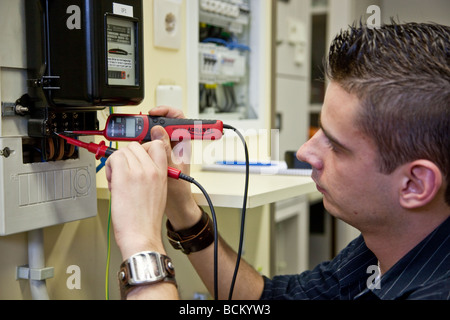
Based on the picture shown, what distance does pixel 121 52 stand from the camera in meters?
0.90

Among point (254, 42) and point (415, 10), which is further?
point (254, 42)

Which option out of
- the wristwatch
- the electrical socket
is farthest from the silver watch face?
the electrical socket

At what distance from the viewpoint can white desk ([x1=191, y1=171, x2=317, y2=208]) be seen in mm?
977

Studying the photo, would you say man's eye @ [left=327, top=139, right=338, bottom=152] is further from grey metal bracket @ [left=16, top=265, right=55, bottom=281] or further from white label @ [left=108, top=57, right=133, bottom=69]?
grey metal bracket @ [left=16, top=265, right=55, bottom=281]

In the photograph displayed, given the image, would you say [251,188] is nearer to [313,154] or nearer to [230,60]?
[313,154]

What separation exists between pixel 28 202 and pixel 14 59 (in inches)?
9.2

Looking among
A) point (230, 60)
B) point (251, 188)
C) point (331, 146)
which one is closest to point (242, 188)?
point (251, 188)

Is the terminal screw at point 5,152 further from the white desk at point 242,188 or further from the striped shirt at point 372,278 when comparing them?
the striped shirt at point 372,278

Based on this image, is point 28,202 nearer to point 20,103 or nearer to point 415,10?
point 20,103

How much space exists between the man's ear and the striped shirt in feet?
0.24

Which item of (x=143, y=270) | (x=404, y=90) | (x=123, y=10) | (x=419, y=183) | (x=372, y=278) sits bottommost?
(x=372, y=278)

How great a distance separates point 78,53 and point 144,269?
353mm

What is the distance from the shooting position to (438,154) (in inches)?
31.4
